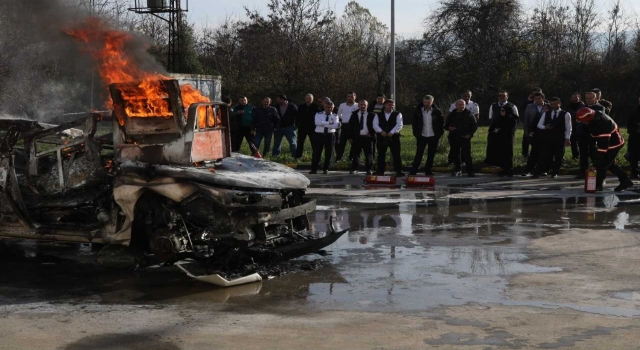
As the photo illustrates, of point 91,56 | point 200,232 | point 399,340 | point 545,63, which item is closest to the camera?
point 399,340

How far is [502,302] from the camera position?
778 centimetres

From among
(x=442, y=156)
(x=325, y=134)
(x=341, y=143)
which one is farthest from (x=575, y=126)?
(x=325, y=134)

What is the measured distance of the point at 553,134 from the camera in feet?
59.7

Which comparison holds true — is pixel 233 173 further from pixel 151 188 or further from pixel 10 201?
pixel 10 201

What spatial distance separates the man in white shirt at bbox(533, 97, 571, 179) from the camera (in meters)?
18.1

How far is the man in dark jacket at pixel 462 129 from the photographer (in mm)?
18750

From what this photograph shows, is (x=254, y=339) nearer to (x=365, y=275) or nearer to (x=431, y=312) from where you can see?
(x=431, y=312)

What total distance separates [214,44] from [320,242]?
3238 centimetres

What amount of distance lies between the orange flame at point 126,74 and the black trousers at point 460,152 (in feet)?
28.1

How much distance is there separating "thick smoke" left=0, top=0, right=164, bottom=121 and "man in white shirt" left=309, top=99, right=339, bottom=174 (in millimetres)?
4794

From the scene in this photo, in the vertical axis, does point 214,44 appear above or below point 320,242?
above

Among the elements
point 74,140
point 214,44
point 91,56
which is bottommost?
point 74,140

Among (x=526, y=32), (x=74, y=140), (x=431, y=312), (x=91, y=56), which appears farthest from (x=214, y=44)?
(x=431, y=312)

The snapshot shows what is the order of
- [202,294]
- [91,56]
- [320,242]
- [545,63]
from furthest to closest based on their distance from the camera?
[545,63] → [91,56] → [320,242] → [202,294]
